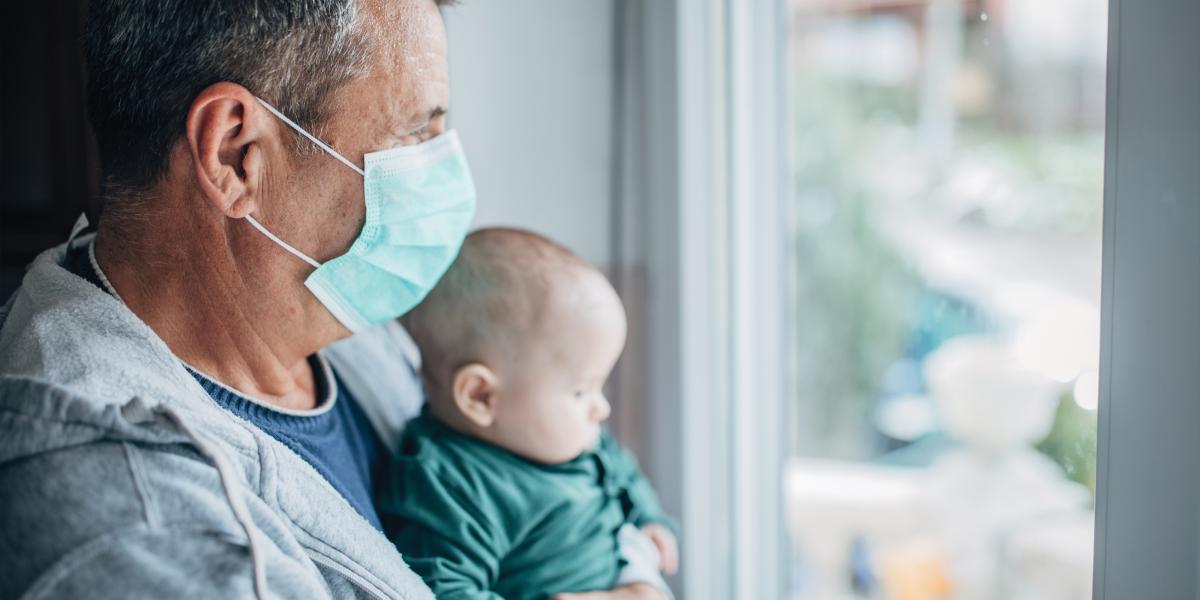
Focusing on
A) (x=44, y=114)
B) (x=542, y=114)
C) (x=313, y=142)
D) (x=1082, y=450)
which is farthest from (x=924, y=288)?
(x=313, y=142)

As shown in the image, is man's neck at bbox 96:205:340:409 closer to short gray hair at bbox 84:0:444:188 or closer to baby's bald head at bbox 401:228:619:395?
short gray hair at bbox 84:0:444:188

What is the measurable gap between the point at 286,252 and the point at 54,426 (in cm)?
28

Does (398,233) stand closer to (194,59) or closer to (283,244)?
(283,244)

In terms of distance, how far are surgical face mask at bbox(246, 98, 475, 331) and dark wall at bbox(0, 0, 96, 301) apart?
1.14 m

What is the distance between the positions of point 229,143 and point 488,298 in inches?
14.2

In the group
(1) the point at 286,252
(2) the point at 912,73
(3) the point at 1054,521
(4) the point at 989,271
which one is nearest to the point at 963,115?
(2) the point at 912,73

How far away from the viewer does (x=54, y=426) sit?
72 cm

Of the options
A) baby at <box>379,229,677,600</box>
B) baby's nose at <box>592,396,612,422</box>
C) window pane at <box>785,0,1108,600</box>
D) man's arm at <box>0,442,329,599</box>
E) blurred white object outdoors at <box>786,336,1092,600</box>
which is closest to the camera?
man's arm at <box>0,442,329,599</box>

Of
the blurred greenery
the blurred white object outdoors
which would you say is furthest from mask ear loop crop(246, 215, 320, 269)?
the blurred white object outdoors

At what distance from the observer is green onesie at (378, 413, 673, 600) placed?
40.3 inches

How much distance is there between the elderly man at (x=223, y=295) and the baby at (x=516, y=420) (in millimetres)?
102

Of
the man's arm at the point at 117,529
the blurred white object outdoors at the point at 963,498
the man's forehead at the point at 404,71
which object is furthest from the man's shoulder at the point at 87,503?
the blurred white object outdoors at the point at 963,498

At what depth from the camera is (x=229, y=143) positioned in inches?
35.1

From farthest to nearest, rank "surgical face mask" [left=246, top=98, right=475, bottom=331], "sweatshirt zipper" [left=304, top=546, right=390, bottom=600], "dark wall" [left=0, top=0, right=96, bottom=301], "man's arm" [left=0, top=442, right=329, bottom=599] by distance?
"dark wall" [left=0, top=0, right=96, bottom=301]
"surgical face mask" [left=246, top=98, right=475, bottom=331]
"sweatshirt zipper" [left=304, top=546, right=390, bottom=600]
"man's arm" [left=0, top=442, right=329, bottom=599]
